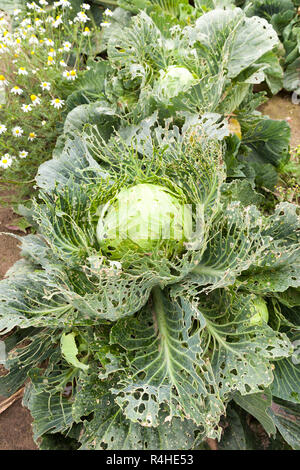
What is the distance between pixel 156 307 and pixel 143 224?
0.42 m

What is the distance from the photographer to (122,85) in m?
2.38

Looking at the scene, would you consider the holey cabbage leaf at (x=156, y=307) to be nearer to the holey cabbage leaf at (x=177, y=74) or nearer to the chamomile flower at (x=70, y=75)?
the holey cabbage leaf at (x=177, y=74)

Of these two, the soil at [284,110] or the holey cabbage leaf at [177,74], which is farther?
the soil at [284,110]

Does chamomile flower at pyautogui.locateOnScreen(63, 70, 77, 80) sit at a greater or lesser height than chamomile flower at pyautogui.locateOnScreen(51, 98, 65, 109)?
greater

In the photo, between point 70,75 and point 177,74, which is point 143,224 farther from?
point 70,75

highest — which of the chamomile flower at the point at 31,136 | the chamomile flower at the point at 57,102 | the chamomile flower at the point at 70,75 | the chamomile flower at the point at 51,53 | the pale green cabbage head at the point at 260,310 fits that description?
the chamomile flower at the point at 51,53

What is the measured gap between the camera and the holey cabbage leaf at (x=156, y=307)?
145 centimetres

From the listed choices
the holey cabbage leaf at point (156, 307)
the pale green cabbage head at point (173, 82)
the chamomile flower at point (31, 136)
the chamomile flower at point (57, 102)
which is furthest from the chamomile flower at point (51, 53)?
the holey cabbage leaf at point (156, 307)

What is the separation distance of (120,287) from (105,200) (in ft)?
1.61

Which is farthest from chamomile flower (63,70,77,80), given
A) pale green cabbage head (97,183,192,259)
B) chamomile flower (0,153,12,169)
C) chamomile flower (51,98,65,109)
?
pale green cabbage head (97,183,192,259)

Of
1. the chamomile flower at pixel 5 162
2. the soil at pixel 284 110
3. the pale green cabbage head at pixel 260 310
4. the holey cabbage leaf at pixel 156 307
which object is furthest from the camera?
the soil at pixel 284 110

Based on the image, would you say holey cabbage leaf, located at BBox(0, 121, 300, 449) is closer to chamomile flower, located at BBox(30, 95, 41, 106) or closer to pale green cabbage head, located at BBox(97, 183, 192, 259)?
pale green cabbage head, located at BBox(97, 183, 192, 259)

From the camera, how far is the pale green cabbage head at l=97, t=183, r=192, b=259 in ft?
5.19
